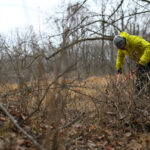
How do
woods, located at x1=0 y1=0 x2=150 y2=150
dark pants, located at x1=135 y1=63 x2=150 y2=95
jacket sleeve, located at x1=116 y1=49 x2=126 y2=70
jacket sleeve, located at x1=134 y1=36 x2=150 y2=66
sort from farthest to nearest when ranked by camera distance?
jacket sleeve, located at x1=116 y1=49 x2=126 y2=70, jacket sleeve, located at x1=134 y1=36 x2=150 y2=66, dark pants, located at x1=135 y1=63 x2=150 y2=95, woods, located at x1=0 y1=0 x2=150 y2=150

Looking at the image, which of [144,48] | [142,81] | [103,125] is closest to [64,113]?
[103,125]

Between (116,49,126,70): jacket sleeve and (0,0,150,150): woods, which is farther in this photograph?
(116,49,126,70): jacket sleeve

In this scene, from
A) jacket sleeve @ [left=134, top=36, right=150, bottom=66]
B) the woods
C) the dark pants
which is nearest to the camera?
the woods

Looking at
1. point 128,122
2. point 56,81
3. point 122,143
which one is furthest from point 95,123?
point 56,81

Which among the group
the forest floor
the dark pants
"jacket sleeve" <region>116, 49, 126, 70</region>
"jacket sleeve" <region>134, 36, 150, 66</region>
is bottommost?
the forest floor

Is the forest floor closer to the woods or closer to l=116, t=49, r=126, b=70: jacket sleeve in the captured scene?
the woods

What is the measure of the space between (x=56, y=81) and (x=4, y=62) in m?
3.72

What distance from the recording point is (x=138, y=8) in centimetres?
824

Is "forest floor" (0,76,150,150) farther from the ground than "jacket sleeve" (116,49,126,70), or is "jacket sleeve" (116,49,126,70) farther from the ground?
"jacket sleeve" (116,49,126,70)

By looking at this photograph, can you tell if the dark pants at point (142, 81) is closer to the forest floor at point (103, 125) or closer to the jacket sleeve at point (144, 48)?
the forest floor at point (103, 125)

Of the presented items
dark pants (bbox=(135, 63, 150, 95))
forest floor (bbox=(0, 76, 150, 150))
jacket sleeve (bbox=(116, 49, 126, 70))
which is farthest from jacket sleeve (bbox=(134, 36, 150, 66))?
forest floor (bbox=(0, 76, 150, 150))

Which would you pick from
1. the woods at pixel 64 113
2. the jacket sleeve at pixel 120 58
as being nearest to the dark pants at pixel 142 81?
the woods at pixel 64 113

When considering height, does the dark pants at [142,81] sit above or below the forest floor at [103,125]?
above

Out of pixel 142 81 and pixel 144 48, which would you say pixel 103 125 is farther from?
pixel 144 48
